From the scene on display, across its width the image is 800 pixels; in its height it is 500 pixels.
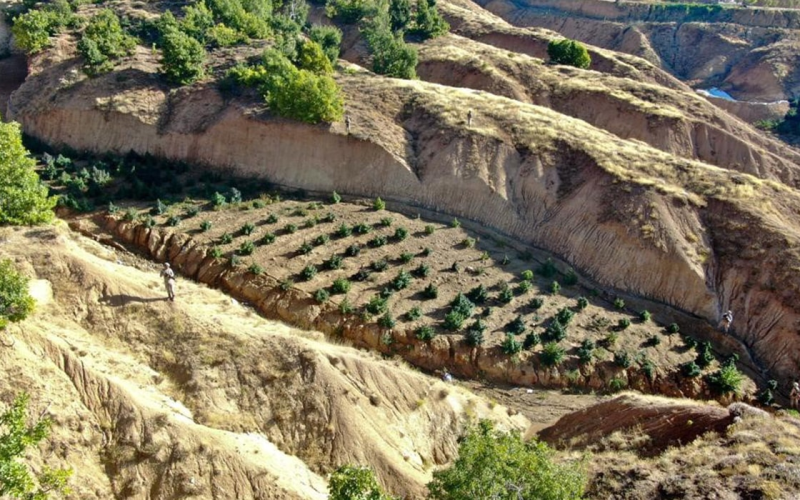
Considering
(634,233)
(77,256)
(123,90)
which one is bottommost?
(77,256)

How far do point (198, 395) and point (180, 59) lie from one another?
88.3 ft

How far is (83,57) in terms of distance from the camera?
38969 millimetres

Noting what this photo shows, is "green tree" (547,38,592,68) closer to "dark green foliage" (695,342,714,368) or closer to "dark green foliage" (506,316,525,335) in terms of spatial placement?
"dark green foliage" (695,342,714,368)

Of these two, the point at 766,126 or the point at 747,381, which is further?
the point at 766,126

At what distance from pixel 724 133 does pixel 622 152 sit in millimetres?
16907

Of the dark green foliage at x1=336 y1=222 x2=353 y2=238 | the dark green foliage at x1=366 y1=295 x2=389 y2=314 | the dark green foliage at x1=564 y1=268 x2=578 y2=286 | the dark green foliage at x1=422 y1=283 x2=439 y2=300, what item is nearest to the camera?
the dark green foliage at x1=366 y1=295 x2=389 y2=314

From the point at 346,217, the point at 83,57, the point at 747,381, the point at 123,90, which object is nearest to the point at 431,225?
the point at 346,217

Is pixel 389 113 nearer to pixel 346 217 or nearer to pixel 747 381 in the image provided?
pixel 346 217

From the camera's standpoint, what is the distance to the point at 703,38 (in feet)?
255

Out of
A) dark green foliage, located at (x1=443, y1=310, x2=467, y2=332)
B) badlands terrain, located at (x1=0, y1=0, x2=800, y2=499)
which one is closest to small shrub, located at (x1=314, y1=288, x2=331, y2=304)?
badlands terrain, located at (x1=0, y1=0, x2=800, y2=499)

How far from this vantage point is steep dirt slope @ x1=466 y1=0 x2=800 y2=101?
6894cm

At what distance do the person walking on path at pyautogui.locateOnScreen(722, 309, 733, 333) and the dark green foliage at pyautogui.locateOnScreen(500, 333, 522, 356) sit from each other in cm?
1081

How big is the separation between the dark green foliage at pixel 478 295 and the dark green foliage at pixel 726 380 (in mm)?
10980

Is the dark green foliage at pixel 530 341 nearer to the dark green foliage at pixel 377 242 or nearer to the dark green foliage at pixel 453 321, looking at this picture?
the dark green foliage at pixel 453 321
